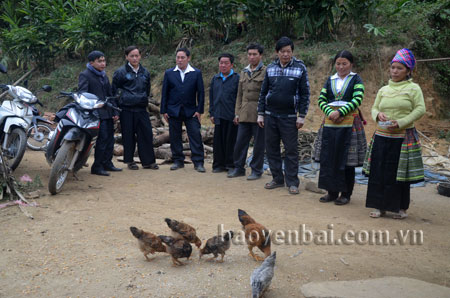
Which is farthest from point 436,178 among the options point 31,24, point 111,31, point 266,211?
point 31,24

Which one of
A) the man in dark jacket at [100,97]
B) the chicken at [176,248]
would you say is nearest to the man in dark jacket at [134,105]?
the man in dark jacket at [100,97]

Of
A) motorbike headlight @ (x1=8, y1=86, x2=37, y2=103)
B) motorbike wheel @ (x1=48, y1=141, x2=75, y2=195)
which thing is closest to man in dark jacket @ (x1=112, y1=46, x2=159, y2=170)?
motorbike headlight @ (x1=8, y1=86, x2=37, y2=103)

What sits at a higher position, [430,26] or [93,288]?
[430,26]

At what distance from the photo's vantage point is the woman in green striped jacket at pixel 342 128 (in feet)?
15.6

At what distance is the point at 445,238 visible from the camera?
3.92 meters

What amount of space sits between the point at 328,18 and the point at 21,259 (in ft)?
30.4

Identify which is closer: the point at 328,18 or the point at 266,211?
the point at 266,211

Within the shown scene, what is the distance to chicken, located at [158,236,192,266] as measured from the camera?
10.3 feet

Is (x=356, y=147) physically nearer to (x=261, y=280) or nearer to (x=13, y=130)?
(x=261, y=280)

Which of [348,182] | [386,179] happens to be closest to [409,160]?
[386,179]

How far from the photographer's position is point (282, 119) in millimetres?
5555

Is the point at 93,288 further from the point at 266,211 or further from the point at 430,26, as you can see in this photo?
the point at 430,26

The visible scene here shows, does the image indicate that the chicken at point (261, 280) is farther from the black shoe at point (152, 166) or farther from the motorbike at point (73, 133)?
the black shoe at point (152, 166)

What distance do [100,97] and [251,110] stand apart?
2.30 m
